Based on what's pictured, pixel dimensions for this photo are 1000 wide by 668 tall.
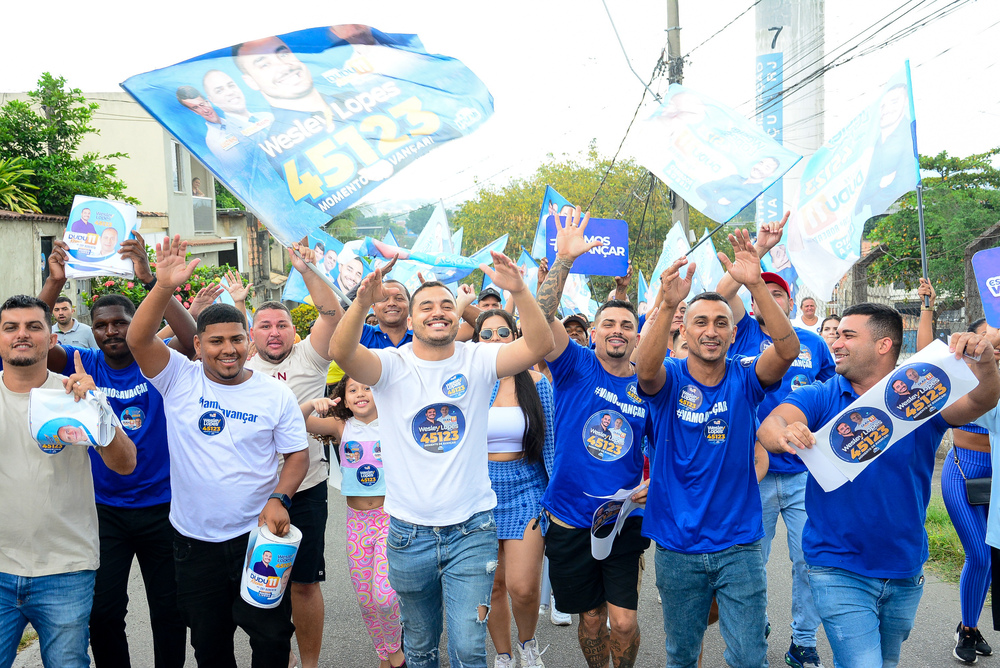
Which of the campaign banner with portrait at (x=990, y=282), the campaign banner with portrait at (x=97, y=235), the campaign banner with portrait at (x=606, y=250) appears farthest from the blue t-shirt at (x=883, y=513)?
the campaign banner with portrait at (x=97, y=235)

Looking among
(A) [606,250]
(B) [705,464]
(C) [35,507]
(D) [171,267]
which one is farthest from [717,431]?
(A) [606,250]

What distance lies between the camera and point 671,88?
8141mm

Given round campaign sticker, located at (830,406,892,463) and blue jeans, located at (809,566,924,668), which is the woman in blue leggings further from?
round campaign sticker, located at (830,406,892,463)

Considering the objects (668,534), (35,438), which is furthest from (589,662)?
(35,438)

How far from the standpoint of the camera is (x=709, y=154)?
24.3 feet

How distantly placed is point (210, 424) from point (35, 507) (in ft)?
2.73

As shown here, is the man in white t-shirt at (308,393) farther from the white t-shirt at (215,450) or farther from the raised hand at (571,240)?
the raised hand at (571,240)

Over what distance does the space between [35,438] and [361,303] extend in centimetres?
157

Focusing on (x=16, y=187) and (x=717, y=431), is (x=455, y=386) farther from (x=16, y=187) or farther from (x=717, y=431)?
(x=16, y=187)

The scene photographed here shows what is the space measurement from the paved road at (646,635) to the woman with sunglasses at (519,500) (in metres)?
0.42

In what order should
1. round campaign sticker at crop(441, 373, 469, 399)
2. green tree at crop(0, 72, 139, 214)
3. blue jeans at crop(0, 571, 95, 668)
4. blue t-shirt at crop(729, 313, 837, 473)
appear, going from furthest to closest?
green tree at crop(0, 72, 139, 214)
blue t-shirt at crop(729, 313, 837, 473)
round campaign sticker at crop(441, 373, 469, 399)
blue jeans at crop(0, 571, 95, 668)

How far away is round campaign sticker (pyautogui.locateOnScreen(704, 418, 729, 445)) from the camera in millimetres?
3982

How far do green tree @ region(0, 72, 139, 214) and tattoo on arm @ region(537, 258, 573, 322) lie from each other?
1488cm

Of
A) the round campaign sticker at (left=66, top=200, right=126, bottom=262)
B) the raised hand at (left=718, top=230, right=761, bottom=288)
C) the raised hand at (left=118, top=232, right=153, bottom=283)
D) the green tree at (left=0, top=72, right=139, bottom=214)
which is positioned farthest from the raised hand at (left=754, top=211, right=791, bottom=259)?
the green tree at (left=0, top=72, right=139, bottom=214)
